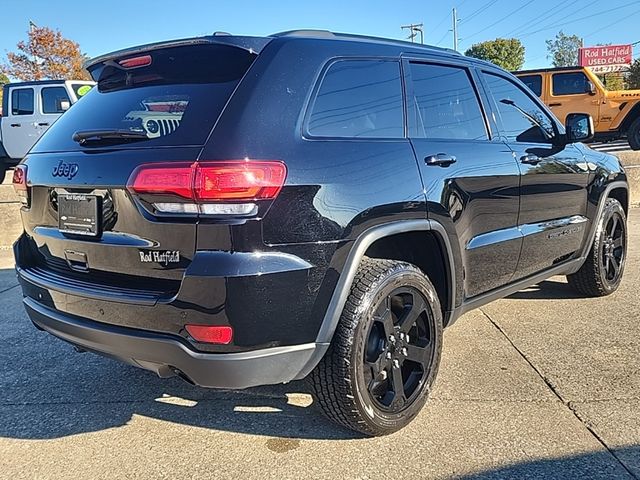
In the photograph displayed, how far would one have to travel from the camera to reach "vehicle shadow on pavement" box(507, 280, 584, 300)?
4.89m

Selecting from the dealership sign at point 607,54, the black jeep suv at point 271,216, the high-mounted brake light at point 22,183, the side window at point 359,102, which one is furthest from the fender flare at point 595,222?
the dealership sign at point 607,54

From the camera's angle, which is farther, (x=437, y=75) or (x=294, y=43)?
(x=437, y=75)

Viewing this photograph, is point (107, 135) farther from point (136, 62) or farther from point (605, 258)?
point (605, 258)

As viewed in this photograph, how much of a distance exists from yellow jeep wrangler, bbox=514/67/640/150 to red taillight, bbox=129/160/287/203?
1185cm

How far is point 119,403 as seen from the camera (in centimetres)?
313

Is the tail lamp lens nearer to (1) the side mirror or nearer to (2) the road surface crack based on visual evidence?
(2) the road surface crack

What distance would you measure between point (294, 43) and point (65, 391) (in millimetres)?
2304

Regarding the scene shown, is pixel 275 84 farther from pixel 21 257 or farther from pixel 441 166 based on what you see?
pixel 21 257

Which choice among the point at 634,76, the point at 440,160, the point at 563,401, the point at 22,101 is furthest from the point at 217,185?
the point at 634,76

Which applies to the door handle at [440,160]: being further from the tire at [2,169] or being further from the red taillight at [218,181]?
the tire at [2,169]

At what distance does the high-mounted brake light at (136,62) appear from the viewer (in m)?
2.71

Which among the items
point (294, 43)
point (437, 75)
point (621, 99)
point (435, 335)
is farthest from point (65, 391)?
point (621, 99)

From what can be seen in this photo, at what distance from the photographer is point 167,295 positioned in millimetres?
2238

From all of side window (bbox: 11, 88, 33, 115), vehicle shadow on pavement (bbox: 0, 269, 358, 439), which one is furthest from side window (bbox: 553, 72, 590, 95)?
vehicle shadow on pavement (bbox: 0, 269, 358, 439)
